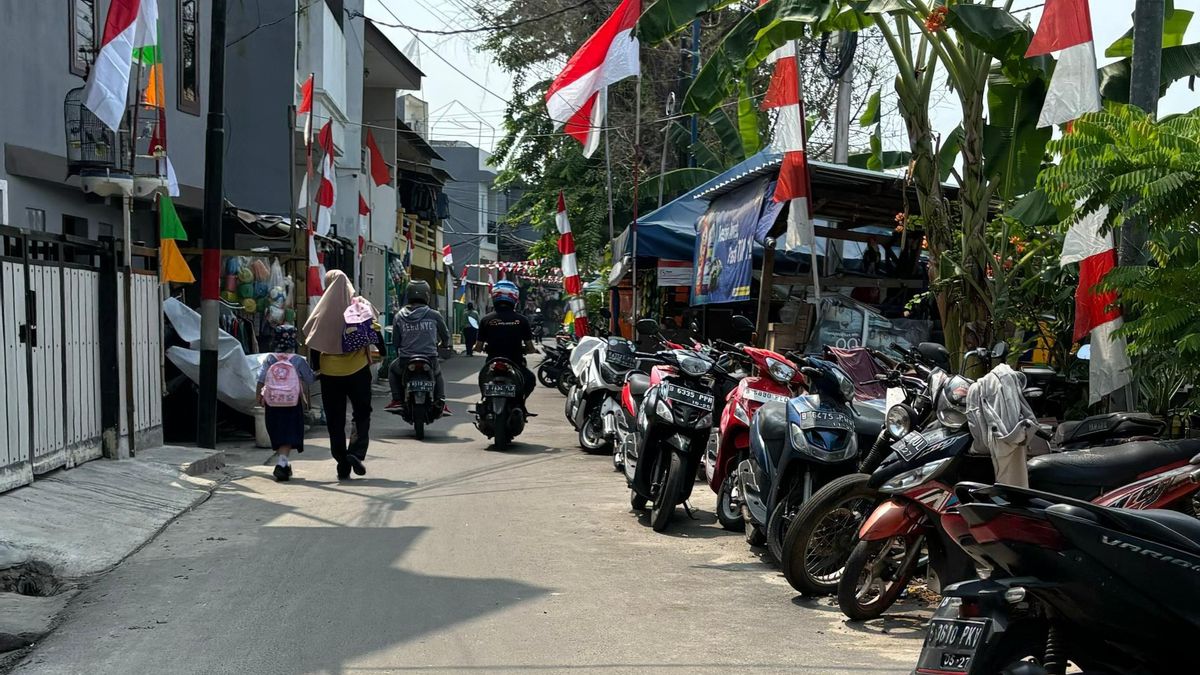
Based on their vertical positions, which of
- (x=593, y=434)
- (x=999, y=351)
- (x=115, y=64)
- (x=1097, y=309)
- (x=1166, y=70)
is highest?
(x=115, y=64)

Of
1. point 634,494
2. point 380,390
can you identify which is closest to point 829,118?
point 380,390

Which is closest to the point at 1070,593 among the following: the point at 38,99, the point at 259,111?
the point at 38,99

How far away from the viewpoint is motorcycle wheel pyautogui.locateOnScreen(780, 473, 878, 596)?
6.16 m

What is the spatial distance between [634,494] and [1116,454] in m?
4.15

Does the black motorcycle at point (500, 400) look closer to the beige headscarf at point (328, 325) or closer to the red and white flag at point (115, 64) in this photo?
the beige headscarf at point (328, 325)

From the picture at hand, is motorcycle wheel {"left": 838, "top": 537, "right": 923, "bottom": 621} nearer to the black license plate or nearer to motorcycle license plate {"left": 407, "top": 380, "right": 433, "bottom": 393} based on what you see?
the black license plate

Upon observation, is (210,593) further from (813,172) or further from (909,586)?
(813,172)

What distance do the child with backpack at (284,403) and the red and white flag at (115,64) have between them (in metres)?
2.59

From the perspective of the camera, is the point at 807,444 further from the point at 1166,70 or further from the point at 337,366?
the point at 1166,70

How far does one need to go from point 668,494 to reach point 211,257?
6199 millimetres

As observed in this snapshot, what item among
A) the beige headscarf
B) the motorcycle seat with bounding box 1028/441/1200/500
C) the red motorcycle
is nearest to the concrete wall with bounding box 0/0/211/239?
the beige headscarf

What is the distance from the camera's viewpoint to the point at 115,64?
10.3m

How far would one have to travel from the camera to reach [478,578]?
6.75 metres

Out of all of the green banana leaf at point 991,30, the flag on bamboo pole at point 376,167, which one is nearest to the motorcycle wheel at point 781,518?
the green banana leaf at point 991,30
